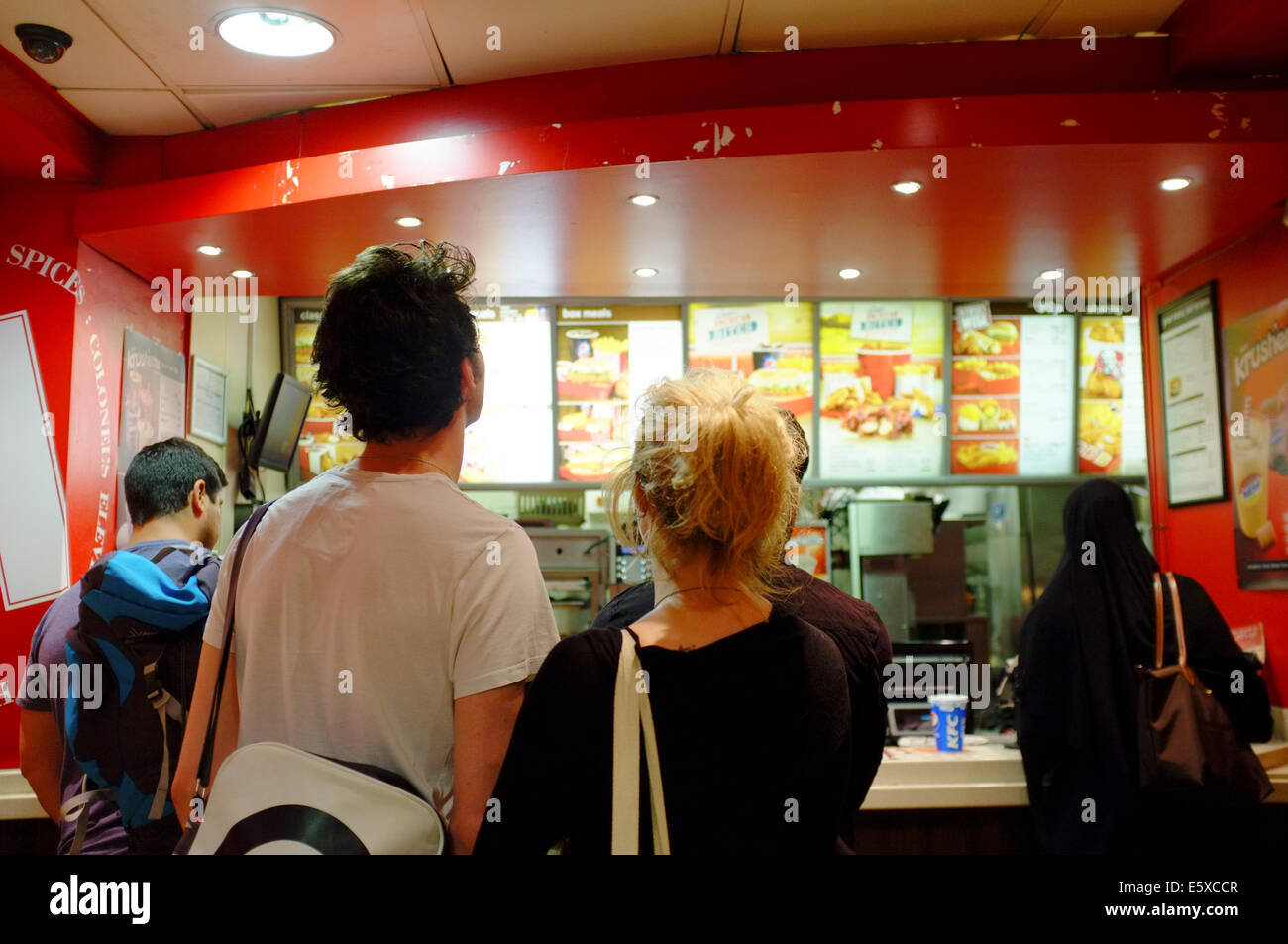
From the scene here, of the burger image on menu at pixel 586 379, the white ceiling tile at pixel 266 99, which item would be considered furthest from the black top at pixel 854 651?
the burger image on menu at pixel 586 379

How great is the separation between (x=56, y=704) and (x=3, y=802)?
0.83 m

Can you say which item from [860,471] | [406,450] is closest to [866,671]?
[406,450]

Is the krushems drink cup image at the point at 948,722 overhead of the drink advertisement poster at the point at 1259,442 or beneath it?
beneath

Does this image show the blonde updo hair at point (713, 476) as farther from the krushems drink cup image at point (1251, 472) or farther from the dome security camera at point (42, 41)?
the krushems drink cup image at point (1251, 472)

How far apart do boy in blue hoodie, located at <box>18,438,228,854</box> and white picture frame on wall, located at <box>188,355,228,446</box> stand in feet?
6.12

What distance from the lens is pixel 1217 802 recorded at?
2578mm

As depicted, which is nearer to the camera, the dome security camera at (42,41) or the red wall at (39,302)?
the dome security camera at (42,41)

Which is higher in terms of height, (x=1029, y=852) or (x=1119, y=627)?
(x=1119, y=627)

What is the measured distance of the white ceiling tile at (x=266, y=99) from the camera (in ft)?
11.1

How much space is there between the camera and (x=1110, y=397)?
500 cm

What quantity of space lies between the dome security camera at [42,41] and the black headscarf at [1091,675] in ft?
10.9

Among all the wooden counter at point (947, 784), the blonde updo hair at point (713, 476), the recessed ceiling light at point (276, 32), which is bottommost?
the wooden counter at point (947, 784)

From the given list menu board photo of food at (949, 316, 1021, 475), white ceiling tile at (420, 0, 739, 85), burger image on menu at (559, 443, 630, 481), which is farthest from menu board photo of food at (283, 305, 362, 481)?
menu board photo of food at (949, 316, 1021, 475)

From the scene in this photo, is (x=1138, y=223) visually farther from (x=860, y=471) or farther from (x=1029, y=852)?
(x=1029, y=852)
